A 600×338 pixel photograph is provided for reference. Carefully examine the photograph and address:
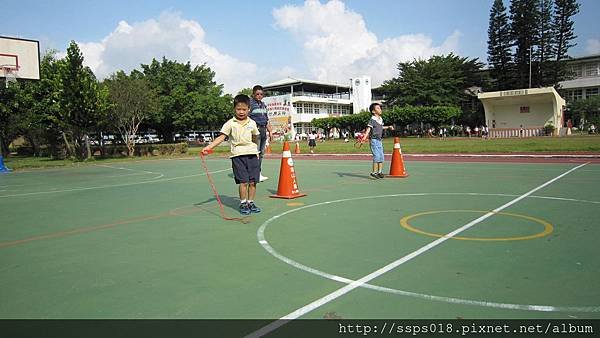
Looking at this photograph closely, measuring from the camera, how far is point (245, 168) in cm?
687

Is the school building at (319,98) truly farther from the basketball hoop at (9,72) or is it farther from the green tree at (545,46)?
the basketball hoop at (9,72)

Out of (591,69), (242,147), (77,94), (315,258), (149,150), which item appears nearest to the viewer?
(315,258)

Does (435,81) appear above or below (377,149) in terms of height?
above

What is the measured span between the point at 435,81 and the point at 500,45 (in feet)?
34.5

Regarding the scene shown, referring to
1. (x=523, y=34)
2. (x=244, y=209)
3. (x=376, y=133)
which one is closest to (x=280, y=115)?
(x=523, y=34)

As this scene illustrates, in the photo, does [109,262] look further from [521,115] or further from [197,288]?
[521,115]

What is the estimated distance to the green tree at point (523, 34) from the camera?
190 ft

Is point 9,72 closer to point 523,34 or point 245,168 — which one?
point 245,168

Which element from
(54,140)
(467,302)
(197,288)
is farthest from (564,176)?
(54,140)

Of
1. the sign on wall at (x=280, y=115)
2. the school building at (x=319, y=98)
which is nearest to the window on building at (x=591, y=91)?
the school building at (x=319, y=98)

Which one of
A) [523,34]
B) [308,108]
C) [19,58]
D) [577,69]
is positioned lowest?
[19,58]

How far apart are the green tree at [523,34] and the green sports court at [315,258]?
198 feet

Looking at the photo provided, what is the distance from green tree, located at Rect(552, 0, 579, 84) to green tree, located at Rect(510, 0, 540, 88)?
3425 millimetres

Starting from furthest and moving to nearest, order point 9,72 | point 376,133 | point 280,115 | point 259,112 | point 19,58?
point 280,115 < point 19,58 < point 9,72 < point 376,133 < point 259,112
